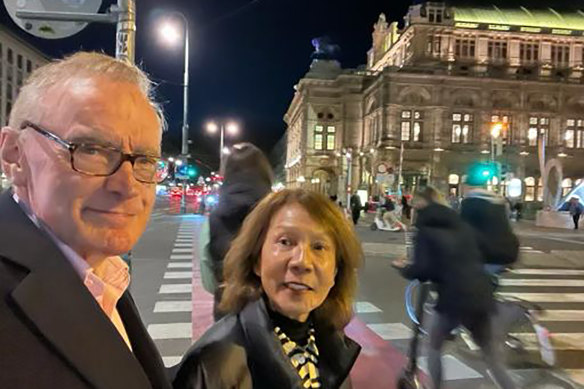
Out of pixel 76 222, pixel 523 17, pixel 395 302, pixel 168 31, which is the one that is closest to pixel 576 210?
pixel 395 302

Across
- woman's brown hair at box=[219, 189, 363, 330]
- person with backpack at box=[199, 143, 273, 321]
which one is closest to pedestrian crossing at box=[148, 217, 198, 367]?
person with backpack at box=[199, 143, 273, 321]

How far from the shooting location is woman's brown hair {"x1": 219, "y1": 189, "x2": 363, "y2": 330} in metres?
2.22

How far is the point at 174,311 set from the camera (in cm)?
890

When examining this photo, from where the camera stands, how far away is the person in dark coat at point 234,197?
4036 mm

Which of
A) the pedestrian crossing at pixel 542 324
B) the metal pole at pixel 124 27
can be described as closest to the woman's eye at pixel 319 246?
the pedestrian crossing at pixel 542 324

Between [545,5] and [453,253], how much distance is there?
93.2m

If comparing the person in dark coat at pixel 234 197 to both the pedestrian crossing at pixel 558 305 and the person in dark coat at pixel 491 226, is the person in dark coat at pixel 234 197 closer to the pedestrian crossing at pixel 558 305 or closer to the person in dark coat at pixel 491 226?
the person in dark coat at pixel 491 226

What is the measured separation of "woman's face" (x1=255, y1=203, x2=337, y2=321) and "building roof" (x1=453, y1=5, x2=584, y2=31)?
8199 cm

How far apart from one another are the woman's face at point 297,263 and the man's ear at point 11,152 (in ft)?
3.50

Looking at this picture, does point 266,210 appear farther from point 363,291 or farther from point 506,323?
point 363,291

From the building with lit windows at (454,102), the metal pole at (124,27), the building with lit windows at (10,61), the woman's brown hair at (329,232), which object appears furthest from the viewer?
the building with lit windows at (10,61)

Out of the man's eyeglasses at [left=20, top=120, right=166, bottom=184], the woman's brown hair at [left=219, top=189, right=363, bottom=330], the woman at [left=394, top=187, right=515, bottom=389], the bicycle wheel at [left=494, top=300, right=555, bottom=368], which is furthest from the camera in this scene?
the bicycle wheel at [left=494, top=300, right=555, bottom=368]

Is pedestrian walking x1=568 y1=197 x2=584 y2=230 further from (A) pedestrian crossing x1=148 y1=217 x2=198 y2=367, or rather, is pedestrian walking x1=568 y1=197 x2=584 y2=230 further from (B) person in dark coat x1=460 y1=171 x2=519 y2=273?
(B) person in dark coat x1=460 y1=171 x2=519 y2=273

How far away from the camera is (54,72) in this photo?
1354 mm
